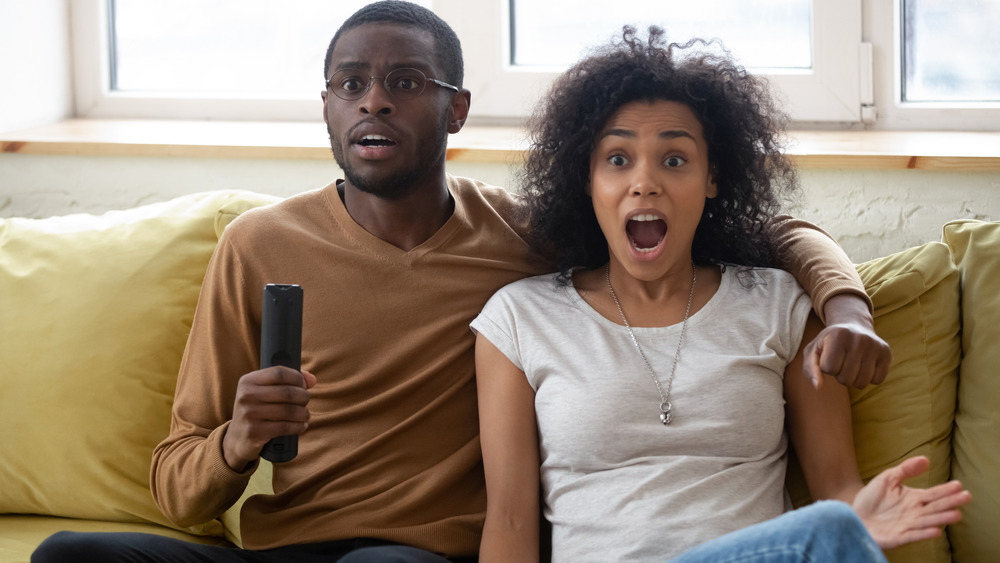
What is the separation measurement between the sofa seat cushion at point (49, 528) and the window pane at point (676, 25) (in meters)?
1.42

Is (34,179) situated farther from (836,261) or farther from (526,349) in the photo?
(836,261)

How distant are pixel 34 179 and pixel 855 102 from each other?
1947 mm

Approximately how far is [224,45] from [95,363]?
1.26 meters

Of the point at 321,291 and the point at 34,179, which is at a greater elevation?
the point at 34,179

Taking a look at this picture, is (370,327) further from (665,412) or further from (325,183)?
(325,183)

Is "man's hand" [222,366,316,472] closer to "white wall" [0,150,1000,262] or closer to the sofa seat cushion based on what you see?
the sofa seat cushion

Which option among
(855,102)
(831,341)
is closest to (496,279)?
(831,341)

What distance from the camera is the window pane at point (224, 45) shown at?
2.68m

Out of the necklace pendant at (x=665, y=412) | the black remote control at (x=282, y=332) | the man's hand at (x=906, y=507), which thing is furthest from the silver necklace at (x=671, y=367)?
the black remote control at (x=282, y=332)

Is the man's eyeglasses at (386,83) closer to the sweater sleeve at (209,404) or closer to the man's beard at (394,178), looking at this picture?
the man's beard at (394,178)

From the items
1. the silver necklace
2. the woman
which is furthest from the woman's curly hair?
the silver necklace

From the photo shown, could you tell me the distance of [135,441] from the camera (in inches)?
68.4

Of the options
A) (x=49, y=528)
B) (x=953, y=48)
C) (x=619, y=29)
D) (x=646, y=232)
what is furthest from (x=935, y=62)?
(x=49, y=528)

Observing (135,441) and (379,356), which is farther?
(135,441)
